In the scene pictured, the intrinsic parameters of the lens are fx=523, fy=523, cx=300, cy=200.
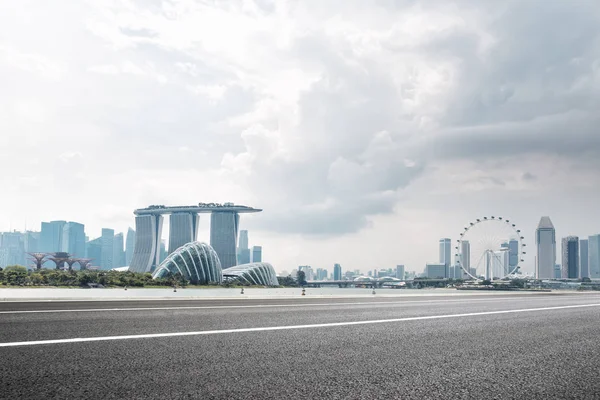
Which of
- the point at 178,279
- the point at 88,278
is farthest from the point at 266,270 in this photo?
the point at 88,278

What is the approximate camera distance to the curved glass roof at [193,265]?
13862 cm

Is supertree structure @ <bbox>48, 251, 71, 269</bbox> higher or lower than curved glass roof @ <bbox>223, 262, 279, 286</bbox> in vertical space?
higher

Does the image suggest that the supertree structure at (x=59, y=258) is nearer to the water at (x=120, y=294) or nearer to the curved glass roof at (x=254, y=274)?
the curved glass roof at (x=254, y=274)

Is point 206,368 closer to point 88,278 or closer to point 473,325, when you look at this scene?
point 473,325

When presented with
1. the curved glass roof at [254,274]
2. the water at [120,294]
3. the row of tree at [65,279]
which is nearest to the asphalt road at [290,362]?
the water at [120,294]

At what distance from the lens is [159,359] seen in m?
6.27

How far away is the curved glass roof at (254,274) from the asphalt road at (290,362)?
498 ft

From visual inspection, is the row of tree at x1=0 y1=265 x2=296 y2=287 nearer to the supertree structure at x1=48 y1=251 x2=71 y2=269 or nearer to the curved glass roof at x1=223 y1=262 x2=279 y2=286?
the curved glass roof at x1=223 y1=262 x2=279 y2=286

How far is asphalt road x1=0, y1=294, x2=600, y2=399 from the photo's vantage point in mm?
4781

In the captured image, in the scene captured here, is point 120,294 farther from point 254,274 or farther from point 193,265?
point 254,274

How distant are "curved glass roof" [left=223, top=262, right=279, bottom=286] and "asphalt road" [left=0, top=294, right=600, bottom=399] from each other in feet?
498

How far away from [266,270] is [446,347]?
169883 mm

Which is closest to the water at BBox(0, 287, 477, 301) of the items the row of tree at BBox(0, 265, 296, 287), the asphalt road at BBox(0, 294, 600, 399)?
the row of tree at BBox(0, 265, 296, 287)

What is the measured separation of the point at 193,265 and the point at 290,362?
14007 cm
